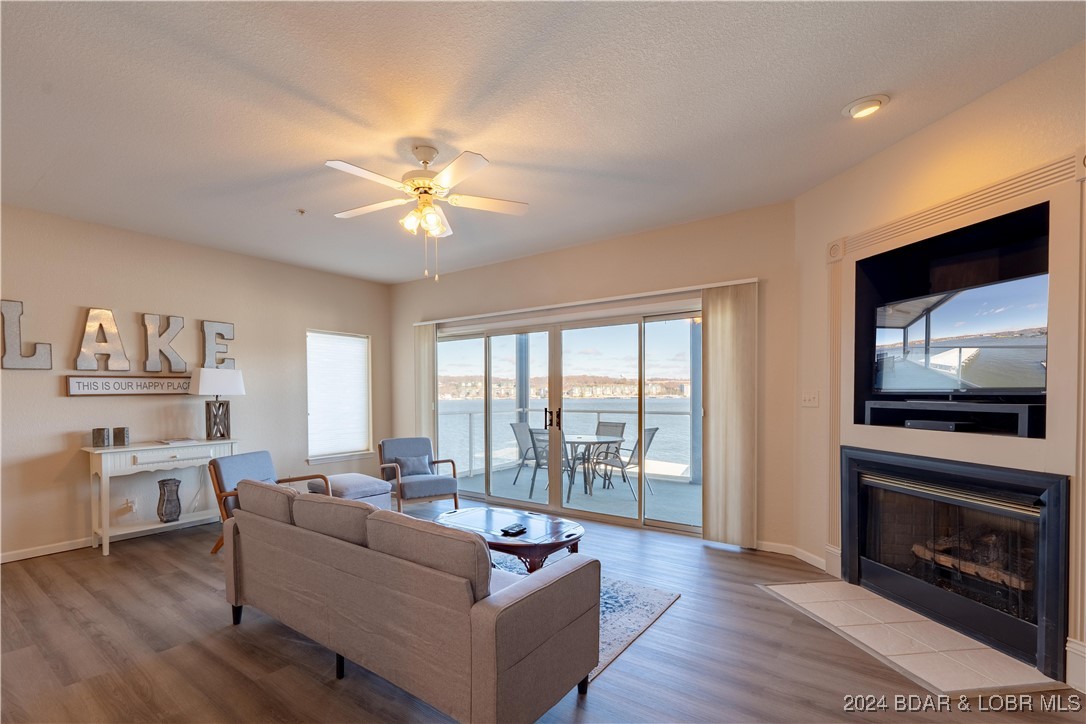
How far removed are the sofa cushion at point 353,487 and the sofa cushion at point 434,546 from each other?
101 inches

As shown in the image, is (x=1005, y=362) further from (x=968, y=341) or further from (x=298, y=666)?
(x=298, y=666)

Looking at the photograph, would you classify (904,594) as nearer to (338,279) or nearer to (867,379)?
(867,379)

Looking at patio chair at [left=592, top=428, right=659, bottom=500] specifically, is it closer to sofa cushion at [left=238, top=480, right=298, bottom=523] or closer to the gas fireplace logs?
the gas fireplace logs

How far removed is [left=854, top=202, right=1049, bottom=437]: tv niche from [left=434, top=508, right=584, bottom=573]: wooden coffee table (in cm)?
213

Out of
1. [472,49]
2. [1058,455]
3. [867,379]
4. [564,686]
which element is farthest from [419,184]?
[1058,455]

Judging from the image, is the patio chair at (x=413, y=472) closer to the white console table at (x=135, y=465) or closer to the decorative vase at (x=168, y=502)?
the white console table at (x=135, y=465)

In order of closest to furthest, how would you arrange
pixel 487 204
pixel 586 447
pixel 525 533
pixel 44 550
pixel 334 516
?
pixel 334 516 → pixel 487 204 → pixel 525 533 → pixel 44 550 → pixel 586 447

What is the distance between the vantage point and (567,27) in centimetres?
202

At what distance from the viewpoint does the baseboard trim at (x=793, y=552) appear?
3.70 meters

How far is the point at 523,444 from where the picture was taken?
5.79m

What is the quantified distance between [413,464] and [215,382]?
202 centimetres

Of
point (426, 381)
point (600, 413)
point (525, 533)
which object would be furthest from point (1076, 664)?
point (426, 381)

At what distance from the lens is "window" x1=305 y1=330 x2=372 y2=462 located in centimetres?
613

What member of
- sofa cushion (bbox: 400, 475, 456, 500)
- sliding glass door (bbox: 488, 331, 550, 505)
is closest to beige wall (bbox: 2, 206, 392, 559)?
sofa cushion (bbox: 400, 475, 456, 500)
